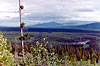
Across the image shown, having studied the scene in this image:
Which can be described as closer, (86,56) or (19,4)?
(19,4)

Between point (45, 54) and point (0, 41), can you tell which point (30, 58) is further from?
point (0, 41)

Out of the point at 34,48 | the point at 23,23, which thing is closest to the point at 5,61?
the point at 34,48

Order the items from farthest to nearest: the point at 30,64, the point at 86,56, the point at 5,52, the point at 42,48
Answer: the point at 86,56, the point at 30,64, the point at 42,48, the point at 5,52

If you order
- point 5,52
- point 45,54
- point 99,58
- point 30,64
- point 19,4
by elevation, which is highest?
point 19,4

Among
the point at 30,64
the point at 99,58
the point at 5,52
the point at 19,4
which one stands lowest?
the point at 99,58

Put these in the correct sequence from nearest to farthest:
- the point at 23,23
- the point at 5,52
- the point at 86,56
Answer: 1. the point at 5,52
2. the point at 23,23
3. the point at 86,56

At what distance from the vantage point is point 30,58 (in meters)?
10.6

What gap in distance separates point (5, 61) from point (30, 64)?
14.4 ft

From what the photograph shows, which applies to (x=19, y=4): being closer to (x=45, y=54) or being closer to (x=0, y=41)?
(x=45, y=54)

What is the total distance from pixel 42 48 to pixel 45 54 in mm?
396

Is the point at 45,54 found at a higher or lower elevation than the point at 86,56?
higher

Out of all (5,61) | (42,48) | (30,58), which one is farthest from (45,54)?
(5,61)

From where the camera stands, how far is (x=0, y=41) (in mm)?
6301

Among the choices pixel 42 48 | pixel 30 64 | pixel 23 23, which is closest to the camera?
pixel 42 48
